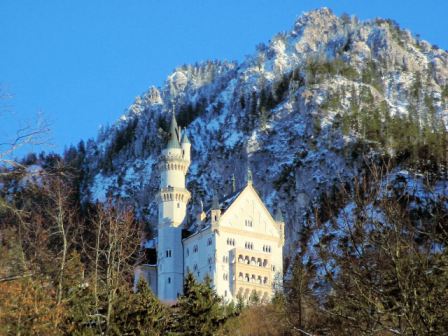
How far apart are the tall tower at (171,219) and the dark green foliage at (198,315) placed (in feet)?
198

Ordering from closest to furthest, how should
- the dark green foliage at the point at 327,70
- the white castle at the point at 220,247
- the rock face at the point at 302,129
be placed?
the white castle at the point at 220,247
the rock face at the point at 302,129
the dark green foliage at the point at 327,70

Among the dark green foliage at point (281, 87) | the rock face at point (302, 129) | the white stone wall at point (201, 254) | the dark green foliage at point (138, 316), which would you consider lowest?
the dark green foliage at point (138, 316)

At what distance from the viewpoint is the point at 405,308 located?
1700cm

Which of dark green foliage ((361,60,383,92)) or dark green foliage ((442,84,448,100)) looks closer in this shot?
dark green foliage ((442,84,448,100))

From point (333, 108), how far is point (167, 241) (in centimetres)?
6411

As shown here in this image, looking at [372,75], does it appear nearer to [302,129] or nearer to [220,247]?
[302,129]

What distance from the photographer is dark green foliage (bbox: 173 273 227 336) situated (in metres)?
45.5

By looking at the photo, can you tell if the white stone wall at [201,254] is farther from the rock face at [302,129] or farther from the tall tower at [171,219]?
the rock face at [302,129]

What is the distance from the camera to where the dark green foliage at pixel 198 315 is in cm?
4547

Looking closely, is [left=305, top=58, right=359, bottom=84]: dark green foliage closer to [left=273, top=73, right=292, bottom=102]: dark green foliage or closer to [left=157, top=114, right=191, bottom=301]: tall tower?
[left=273, top=73, right=292, bottom=102]: dark green foliage

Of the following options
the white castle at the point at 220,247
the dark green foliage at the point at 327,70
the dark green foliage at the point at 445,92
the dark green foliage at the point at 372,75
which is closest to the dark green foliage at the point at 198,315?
the white castle at the point at 220,247

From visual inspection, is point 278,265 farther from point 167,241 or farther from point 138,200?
point 138,200

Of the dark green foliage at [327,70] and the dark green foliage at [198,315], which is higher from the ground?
the dark green foliage at [327,70]

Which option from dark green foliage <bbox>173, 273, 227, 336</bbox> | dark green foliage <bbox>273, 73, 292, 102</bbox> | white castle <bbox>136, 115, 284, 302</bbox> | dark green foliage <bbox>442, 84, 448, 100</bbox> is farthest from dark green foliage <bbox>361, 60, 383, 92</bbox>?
dark green foliage <bbox>173, 273, 227, 336</bbox>
